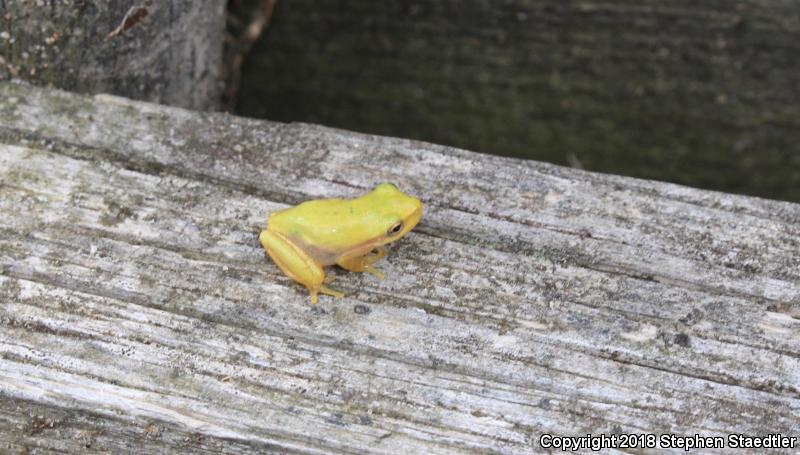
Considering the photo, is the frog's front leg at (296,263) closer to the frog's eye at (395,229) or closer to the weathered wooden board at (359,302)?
the weathered wooden board at (359,302)

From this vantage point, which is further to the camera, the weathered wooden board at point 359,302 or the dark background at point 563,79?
the dark background at point 563,79

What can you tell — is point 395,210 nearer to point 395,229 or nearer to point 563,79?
point 395,229

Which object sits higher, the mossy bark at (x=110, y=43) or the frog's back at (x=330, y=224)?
the mossy bark at (x=110, y=43)

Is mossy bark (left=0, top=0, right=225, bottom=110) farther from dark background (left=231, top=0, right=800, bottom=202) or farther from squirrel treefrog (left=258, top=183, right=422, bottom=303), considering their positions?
squirrel treefrog (left=258, top=183, right=422, bottom=303)

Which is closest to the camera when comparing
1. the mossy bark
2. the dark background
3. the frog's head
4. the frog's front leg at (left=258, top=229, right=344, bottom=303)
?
the frog's front leg at (left=258, top=229, right=344, bottom=303)

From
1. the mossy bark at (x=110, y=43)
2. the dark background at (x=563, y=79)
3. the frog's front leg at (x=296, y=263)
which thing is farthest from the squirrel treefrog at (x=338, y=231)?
the dark background at (x=563, y=79)

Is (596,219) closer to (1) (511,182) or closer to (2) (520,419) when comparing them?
(1) (511,182)

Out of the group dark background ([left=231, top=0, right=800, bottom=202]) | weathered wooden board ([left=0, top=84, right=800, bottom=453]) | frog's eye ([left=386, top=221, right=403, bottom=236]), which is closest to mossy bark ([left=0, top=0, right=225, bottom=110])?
weathered wooden board ([left=0, top=84, right=800, bottom=453])
